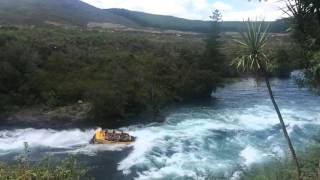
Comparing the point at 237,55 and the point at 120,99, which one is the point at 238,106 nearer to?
the point at 120,99

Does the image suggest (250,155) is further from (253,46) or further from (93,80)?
(93,80)

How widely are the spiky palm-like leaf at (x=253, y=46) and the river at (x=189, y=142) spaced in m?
13.6

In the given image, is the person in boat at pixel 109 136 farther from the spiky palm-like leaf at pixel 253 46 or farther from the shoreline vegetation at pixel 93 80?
the spiky palm-like leaf at pixel 253 46

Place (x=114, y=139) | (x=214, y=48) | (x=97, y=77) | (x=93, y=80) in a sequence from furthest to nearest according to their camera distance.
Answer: (x=214, y=48) → (x=97, y=77) → (x=93, y=80) → (x=114, y=139)

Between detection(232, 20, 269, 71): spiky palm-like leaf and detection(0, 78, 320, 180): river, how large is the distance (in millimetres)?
13616

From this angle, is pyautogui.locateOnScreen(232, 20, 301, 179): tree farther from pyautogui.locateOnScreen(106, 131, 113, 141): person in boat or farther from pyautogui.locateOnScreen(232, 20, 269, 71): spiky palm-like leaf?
pyautogui.locateOnScreen(106, 131, 113, 141): person in boat

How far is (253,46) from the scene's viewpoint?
79.8ft

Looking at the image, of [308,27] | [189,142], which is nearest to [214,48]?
[189,142]

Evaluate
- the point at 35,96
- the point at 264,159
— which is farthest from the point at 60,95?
the point at 264,159

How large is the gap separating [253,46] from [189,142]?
87.5 feet

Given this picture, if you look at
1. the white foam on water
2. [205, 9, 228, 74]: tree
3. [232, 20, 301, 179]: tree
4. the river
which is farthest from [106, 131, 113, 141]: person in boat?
[205, 9, 228, 74]: tree

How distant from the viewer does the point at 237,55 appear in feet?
82.2

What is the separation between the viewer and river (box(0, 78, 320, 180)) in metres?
41.2

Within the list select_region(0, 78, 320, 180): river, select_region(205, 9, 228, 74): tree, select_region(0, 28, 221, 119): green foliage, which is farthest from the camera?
select_region(205, 9, 228, 74): tree
